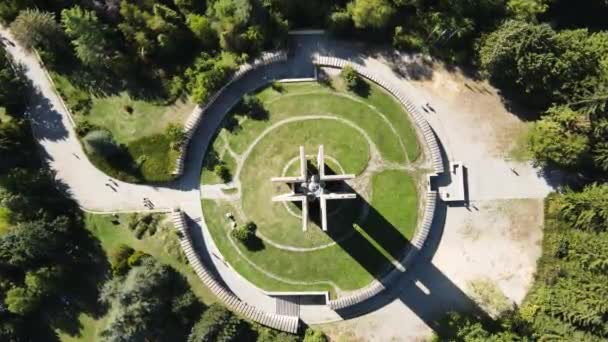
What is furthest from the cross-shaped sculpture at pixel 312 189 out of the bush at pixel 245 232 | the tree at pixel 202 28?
the tree at pixel 202 28

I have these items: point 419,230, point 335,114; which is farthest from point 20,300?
point 419,230

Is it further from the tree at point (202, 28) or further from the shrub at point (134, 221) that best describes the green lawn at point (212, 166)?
the tree at point (202, 28)

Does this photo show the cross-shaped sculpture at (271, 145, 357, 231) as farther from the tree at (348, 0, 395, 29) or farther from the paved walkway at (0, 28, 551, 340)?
the tree at (348, 0, 395, 29)

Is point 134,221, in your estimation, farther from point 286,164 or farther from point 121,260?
point 286,164

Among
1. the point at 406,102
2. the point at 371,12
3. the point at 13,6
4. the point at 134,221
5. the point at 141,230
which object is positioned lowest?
the point at 141,230

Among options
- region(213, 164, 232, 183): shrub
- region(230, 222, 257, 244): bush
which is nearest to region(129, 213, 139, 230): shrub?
region(213, 164, 232, 183): shrub

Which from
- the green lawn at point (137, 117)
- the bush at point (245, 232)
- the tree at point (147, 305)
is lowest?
the tree at point (147, 305)
